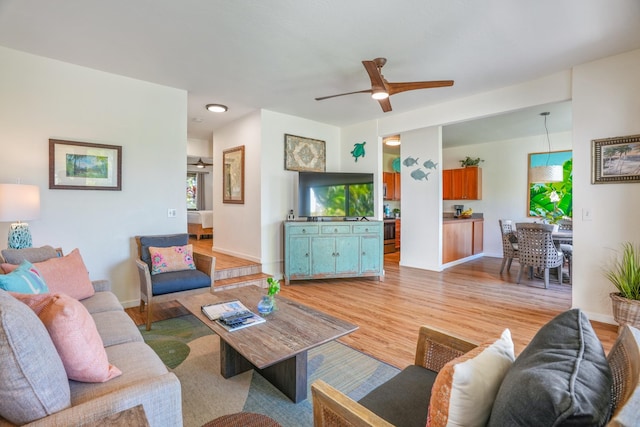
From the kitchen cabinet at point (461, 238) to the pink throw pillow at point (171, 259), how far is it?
4.39 m

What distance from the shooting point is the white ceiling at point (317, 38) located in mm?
2273

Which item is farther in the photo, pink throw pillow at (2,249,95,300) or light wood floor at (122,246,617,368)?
light wood floor at (122,246,617,368)

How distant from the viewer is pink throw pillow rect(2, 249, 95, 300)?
2102 millimetres

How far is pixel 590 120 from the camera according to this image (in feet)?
10.5

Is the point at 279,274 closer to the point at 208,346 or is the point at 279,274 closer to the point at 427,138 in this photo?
the point at 208,346

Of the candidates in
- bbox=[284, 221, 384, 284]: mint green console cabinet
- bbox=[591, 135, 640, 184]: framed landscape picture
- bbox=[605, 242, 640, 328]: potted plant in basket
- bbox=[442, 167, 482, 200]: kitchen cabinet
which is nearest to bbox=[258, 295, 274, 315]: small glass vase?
bbox=[284, 221, 384, 284]: mint green console cabinet

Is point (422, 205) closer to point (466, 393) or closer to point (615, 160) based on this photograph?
point (615, 160)

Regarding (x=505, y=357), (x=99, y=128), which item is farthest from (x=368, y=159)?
(x=505, y=357)

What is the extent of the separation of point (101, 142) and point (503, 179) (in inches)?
296

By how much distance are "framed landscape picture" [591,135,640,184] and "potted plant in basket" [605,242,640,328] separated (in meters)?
0.66

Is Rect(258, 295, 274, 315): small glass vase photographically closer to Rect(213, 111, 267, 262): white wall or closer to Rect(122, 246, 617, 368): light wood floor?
Rect(122, 246, 617, 368): light wood floor

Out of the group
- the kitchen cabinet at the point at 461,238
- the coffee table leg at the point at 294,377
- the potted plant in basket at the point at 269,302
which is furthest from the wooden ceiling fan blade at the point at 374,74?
the kitchen cabinet at the point at 461,238

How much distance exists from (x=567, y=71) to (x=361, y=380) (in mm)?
3808

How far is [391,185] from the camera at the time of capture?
811 cm
